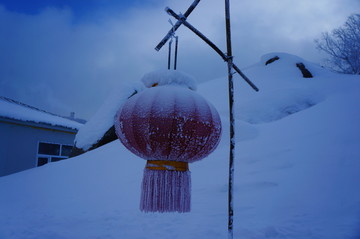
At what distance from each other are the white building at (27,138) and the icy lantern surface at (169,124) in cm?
969

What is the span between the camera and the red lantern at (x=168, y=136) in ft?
5.34

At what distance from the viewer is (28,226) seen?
4.31m

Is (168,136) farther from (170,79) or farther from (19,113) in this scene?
(19,113)

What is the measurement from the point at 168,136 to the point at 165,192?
0.38 metres

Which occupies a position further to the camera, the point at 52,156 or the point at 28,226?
the point at 52,156

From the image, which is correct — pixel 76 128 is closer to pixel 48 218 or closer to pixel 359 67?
pixel 48 218

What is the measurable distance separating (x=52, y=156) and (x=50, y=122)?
1.61m

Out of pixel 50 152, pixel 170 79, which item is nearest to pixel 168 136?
pixel 170 79

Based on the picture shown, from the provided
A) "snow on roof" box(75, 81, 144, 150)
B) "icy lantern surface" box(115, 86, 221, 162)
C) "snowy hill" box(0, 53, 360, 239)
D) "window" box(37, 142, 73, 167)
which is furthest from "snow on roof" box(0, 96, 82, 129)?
"icy lantern surface" box(115, 86, 221, 162)

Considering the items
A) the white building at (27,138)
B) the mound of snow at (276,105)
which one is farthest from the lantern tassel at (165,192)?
the white building at (27,138)

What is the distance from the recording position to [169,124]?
1614mm

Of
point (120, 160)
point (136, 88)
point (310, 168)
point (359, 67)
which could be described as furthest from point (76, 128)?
point (359, 67)

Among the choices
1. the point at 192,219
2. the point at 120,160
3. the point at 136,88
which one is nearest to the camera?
the point at 192,219

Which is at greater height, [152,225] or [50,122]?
[50,122]
